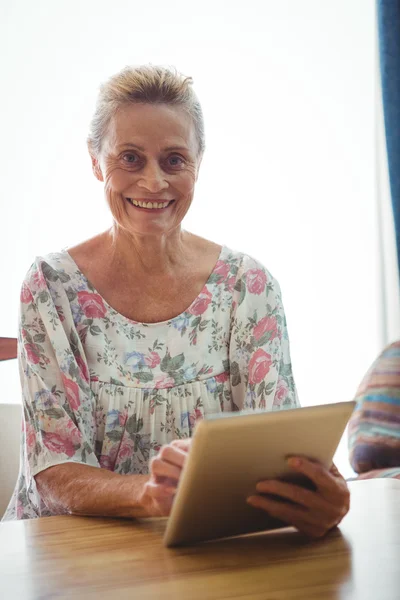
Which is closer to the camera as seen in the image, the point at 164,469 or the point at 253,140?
the point at 164,469

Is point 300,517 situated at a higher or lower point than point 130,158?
lower

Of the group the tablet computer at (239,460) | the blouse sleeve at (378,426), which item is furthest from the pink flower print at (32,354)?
the blouse sleeve at (378,426)

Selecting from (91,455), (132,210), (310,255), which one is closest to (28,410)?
(91,455)

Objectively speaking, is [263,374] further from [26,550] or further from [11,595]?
[11,595]

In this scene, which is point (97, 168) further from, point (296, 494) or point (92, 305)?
point (296, 494)

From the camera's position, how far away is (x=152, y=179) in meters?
1.61

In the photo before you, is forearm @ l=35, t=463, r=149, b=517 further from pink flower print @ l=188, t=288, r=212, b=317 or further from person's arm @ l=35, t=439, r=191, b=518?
pink flower print @ l=188, t=288, r=212, b=317

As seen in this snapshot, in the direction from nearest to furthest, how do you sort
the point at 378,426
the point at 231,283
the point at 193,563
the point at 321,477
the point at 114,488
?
1. the point at 193,563
2. the point at 321,477
3. the point at 114,488
4. the point at 231,283
5. the point at 378,426

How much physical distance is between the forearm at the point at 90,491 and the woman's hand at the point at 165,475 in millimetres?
58

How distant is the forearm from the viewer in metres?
1.17

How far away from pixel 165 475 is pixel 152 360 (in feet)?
2.03

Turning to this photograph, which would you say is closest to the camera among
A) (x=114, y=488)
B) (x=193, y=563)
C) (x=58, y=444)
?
(x=193, y=563)

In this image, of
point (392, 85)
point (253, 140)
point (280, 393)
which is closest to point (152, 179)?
point (280, 393)

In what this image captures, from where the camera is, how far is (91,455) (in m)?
1.48
